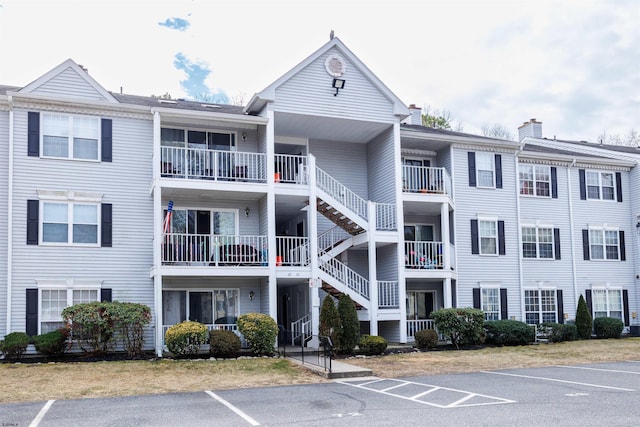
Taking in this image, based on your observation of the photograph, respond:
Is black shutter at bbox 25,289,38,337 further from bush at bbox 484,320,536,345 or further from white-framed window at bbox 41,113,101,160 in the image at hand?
bush at bbox 484,320,536,345

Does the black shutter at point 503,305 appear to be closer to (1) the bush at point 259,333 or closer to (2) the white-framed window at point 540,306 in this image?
(2) the white-framed window at point 540,306

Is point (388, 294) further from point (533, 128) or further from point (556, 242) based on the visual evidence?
point (533, 128)

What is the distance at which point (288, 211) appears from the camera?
26.7m

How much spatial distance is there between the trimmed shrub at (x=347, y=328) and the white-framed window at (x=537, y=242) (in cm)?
1063

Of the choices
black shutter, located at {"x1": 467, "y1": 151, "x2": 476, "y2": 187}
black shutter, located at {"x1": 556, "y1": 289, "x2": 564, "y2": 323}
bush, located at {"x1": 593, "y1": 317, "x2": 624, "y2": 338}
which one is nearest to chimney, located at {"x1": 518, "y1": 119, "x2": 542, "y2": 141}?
black shutter, located at {"x1": 467, "y1": 151, "x2": 476, "y2": 187}

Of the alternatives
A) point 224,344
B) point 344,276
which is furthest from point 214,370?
point 344,276

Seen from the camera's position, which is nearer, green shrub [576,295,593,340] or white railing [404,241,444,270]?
white railing [404,241,444,270]

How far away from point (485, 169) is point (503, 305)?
5.78 m

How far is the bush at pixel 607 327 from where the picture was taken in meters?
28.8

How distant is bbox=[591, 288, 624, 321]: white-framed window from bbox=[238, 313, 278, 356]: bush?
53.4ft

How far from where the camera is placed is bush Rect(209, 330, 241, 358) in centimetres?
2062

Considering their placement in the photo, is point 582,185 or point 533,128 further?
point 533,128

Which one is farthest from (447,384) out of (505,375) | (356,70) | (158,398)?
(356,70)

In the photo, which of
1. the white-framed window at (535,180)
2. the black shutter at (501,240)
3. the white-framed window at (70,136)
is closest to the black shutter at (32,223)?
the white-framed window at (70,136)
